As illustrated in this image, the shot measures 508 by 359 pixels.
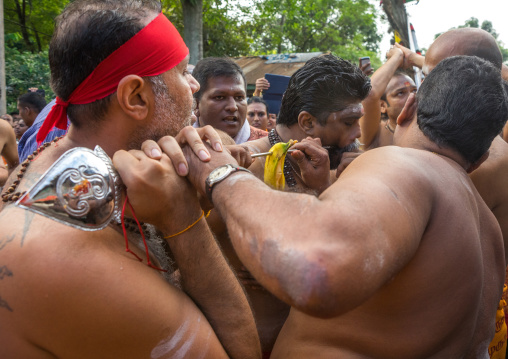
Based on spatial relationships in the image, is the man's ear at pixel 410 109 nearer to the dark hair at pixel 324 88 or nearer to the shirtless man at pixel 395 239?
the shirtless man at pixel 395 239

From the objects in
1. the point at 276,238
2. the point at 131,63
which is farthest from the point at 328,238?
the point at 131,63

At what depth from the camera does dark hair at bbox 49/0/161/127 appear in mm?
1641

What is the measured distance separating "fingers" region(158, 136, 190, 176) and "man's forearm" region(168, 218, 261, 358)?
22 cm

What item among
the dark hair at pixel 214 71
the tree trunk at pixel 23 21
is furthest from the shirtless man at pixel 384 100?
the tree trunk at pixel 23 21

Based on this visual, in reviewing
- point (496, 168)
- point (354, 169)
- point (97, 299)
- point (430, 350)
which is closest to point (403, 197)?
point (354, 169)

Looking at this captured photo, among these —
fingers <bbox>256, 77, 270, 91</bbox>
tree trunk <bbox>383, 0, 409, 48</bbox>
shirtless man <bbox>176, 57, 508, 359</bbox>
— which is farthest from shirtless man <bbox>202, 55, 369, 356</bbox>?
tree trunk <bbox>383, 0, 409, 48</bbox>

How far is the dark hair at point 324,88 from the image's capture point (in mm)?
3129

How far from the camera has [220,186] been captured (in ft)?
4.58

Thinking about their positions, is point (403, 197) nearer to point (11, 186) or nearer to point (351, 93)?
point (11, 186)

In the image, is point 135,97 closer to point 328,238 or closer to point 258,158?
point 328,238

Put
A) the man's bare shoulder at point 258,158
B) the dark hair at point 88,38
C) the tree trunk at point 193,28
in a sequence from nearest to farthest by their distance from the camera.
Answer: the dark hair at point 88,38, the man's bare shoulder at point 258,158, the tree trunk at point 193,28

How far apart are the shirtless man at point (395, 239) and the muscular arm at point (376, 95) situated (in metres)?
2.41

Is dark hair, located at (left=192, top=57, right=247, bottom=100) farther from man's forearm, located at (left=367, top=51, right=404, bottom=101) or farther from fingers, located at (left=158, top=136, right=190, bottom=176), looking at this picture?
fingers, located at (left=158, top=136, right=190, bottom=176)

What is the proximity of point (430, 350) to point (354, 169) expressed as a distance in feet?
2.41
